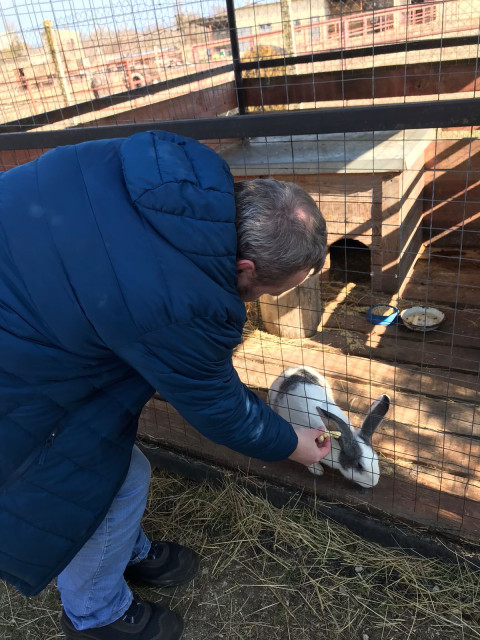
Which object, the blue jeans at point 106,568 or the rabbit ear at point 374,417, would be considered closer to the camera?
the blue jeans at point 106,568

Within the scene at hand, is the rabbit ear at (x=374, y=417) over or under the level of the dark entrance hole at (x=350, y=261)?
over

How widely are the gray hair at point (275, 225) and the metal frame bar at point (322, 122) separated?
1.82 feet

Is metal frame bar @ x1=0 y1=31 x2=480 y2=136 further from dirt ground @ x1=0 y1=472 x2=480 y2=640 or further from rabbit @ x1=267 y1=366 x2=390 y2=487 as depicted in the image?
dirt ground @ x1=0 y1=472 x2=480 y2=640

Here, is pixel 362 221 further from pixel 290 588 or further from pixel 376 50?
pixel 290 588

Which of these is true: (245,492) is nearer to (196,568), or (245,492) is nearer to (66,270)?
(196,568)

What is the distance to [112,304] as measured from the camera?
116 centimetres

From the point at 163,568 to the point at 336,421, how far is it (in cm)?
97

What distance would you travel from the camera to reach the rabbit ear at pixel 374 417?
2.35 m

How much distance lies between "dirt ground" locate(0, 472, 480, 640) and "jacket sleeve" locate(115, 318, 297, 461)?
828 millimetres

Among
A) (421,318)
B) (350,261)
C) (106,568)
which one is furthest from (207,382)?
(350,261)

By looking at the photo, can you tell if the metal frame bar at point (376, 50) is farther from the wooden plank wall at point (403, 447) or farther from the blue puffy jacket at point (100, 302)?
the blue puffy jacket at point (100, 302)

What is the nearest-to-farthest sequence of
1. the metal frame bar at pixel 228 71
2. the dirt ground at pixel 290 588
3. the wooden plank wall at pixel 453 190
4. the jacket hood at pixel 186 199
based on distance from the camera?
the jacket hood at pixel 186 199 → the dirt ground at pixel 290 588 → the metal frame bar at pixel 228 71 → the wooden plank wall at pixel 453 190

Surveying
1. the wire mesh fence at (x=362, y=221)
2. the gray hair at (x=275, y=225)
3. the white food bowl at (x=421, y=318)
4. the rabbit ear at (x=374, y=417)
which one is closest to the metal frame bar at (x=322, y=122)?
the wire mesh fence at (x=362, y=221)

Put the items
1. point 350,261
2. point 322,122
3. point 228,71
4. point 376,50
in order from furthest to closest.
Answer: point 350,261, point 228,71, point 376,50, point 322,122
